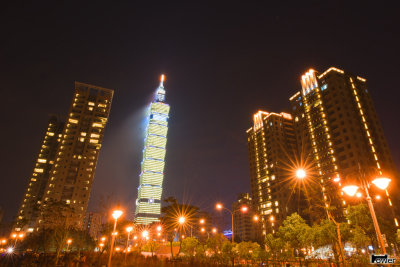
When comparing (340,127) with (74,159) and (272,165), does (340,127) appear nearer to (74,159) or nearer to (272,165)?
(272,165)

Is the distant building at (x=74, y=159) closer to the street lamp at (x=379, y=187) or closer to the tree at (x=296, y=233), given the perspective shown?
the tree at (x=296, y=233)

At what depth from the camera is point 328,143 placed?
93312 millimetres

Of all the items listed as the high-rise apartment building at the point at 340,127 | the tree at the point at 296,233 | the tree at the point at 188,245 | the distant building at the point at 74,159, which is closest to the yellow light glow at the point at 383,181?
the tree at the point at 296,233

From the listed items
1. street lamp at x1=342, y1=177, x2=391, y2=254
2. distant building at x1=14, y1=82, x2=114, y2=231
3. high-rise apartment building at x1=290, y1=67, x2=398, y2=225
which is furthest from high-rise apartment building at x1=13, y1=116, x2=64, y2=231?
street lamp at x1=342, y1=177, x2=391, y2=254

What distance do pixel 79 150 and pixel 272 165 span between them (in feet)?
A: 318

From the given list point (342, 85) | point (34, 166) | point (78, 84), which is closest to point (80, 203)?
point (34, 166)

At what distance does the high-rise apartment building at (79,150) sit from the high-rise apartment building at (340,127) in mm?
99558

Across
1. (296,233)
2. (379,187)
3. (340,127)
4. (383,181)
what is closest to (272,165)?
(340,127)

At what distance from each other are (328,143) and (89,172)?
105 metres

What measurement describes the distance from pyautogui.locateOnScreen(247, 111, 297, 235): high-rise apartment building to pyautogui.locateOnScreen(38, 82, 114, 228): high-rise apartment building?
85.5 meters

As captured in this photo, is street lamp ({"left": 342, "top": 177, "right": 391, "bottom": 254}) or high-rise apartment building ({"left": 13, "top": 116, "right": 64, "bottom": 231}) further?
high-rise apartment building ({"left": 13, "top": 116, "right": 64, "bottom": 231})

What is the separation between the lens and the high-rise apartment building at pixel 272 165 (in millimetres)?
118137

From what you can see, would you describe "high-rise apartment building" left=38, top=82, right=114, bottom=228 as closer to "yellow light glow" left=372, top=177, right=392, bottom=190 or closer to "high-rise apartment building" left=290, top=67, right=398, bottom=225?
"high-rise apartment building" left=290, top=67, right=398, bottom=225

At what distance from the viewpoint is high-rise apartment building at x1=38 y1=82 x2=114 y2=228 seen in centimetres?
10919
